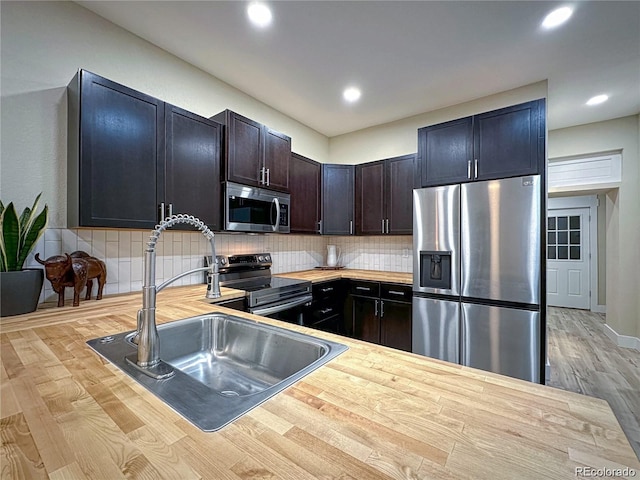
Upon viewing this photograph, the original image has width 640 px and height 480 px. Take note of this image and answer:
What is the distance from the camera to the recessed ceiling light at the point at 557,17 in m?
1.83

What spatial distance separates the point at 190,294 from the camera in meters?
2.02

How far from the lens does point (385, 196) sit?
3.29 m

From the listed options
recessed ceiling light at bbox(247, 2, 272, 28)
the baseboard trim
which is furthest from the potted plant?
the baseboard trim

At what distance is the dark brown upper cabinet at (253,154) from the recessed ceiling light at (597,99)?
334 centimetres

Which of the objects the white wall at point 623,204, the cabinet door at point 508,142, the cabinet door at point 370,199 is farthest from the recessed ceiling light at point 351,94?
the white wall at point 623,204

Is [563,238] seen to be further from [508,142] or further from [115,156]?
[115,156]

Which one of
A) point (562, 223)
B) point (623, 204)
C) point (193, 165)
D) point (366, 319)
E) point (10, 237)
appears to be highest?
point (193, 165)

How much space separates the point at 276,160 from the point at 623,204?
14.0ft

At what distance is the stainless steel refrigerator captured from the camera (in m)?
2.03

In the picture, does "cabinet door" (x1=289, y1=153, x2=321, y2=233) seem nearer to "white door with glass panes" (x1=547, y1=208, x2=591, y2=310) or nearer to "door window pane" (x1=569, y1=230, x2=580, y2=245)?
"white door with glass panes" (x1=547, y1=208, x2=591, y2=310)

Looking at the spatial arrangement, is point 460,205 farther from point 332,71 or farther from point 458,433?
point 458,433

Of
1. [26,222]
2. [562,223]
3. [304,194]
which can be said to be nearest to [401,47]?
[304,194]

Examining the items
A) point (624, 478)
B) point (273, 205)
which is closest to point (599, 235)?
point (273, 205)

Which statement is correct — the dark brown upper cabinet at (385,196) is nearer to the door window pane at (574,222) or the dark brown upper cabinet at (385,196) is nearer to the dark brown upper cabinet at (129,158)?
the dark brown upper cabinet at (129,158)
